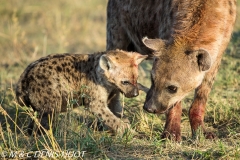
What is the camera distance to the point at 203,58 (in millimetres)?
4766

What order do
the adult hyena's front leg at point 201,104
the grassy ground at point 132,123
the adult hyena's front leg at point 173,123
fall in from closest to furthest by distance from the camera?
the grassy ground at point 132,123 → the adult hyena's front leg at point 173,123 → the adult hyena's front leg at point 201,104

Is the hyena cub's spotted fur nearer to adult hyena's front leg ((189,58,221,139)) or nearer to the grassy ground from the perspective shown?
the grassy ground

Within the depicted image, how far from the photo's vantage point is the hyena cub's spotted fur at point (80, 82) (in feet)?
17.3

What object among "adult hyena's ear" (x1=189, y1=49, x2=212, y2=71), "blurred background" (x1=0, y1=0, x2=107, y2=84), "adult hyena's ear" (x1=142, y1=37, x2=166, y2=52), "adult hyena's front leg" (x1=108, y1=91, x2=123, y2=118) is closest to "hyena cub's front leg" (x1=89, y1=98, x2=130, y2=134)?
"adult hyena's front leg" (x1=108, y1=91, x2=123, y2=118)

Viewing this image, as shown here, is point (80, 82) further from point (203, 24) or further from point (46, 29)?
point (46, 29)

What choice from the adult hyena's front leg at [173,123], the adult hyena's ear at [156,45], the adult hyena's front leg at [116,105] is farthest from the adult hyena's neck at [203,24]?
the adult hyena's front leg at [116,105]

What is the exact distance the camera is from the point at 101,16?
1223cm

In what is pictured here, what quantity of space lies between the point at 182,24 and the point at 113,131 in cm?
116

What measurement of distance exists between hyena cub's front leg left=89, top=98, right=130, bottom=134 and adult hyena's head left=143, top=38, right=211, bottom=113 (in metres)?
0.44

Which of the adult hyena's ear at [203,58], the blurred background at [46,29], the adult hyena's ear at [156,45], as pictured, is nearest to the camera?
the adult hyena's ear at [203,58]

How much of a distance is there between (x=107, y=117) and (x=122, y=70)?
45 centimetres

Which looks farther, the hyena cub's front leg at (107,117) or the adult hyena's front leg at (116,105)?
the adult hyena's front leg at (116,105)

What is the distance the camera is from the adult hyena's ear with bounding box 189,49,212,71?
15.5 ft

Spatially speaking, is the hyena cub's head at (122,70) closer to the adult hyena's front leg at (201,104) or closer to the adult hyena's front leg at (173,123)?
the adult hyena's front leg at (173,123)
